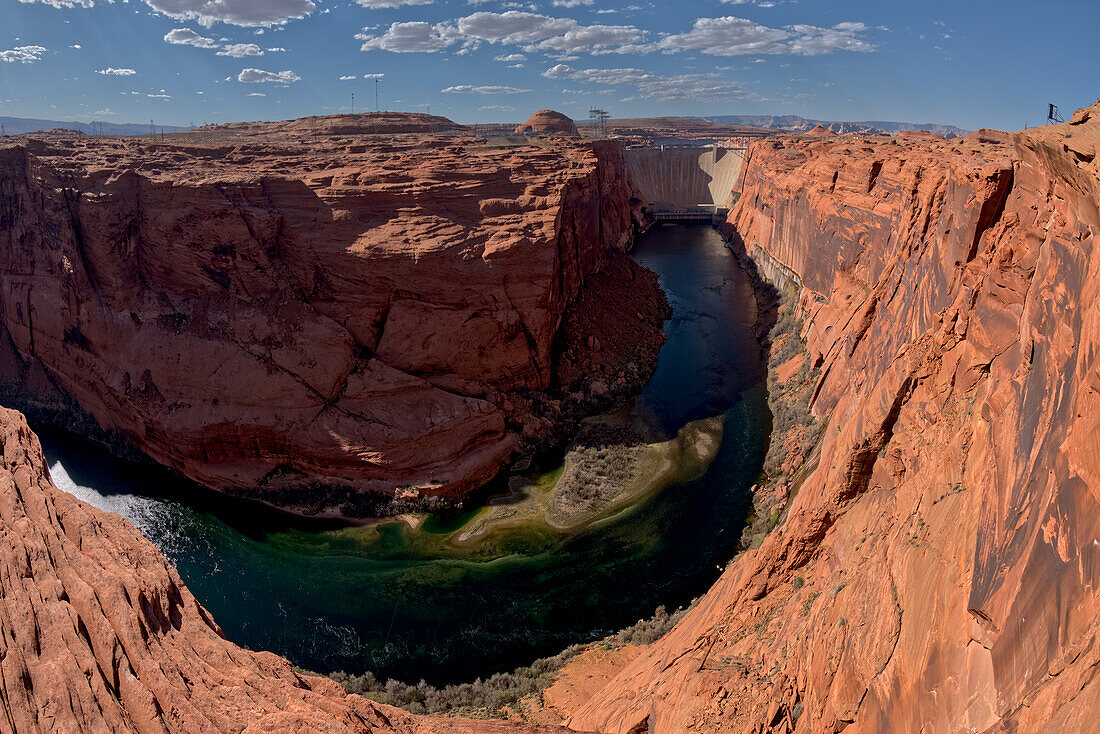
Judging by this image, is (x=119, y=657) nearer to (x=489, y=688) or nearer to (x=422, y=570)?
(x=489, y=688)

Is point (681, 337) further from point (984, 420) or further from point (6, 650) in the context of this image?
point (6, 650)

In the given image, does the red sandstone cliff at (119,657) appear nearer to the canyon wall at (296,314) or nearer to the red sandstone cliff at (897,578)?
the red sandstone cliff at (897,578)

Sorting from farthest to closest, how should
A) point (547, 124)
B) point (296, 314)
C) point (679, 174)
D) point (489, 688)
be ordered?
1. point (547, 124)
2. point (679, 174)
3. point (296, 314)
4. point (489, 688)

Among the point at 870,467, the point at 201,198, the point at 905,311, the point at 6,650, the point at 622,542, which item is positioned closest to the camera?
the point at 6,650

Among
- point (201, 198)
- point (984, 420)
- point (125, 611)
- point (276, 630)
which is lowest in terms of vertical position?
point (276, 630)

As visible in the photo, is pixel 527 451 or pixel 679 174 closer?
pixel 527 451

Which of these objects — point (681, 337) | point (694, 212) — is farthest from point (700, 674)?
point (694, 212)

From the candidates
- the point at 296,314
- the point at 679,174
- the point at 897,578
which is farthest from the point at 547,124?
the point at 897,578
